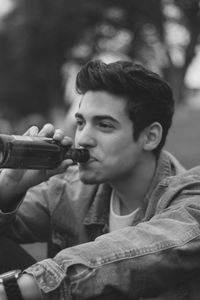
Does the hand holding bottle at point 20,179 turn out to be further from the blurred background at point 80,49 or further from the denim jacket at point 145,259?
the blurred background at point 80,49

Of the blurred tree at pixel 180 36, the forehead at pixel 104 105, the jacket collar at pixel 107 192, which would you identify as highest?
the blurred tree at pixel 180 36

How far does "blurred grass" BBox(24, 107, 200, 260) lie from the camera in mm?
11376

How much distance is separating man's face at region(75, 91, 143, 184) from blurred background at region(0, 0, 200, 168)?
8767mm

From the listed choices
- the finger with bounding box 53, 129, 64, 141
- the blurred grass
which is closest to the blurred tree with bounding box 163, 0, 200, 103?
the blurred grass

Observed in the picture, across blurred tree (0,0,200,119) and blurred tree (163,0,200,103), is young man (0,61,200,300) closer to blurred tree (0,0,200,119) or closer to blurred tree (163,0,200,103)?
blurred tree (163,0,200,103)

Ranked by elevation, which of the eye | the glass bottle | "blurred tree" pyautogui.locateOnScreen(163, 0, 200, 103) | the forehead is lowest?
the glass bottle

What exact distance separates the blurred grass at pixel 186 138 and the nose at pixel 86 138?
746 centimetres

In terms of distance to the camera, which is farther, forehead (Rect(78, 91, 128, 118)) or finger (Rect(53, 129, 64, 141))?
forehead (Rect(78, 91, 128, 118))

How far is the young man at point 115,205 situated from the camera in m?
2.23

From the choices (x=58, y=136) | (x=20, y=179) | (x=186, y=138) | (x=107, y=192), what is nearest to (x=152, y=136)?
(x=107, y=192)

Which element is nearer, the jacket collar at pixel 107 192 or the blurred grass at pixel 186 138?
the jacket collar at pixel 107 192

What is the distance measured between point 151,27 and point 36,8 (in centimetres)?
1010

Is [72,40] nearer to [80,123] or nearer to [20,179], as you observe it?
[80,123]

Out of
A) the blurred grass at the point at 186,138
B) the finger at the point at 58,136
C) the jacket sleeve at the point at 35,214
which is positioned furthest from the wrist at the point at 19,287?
the blurred grass at the point at 186,138
